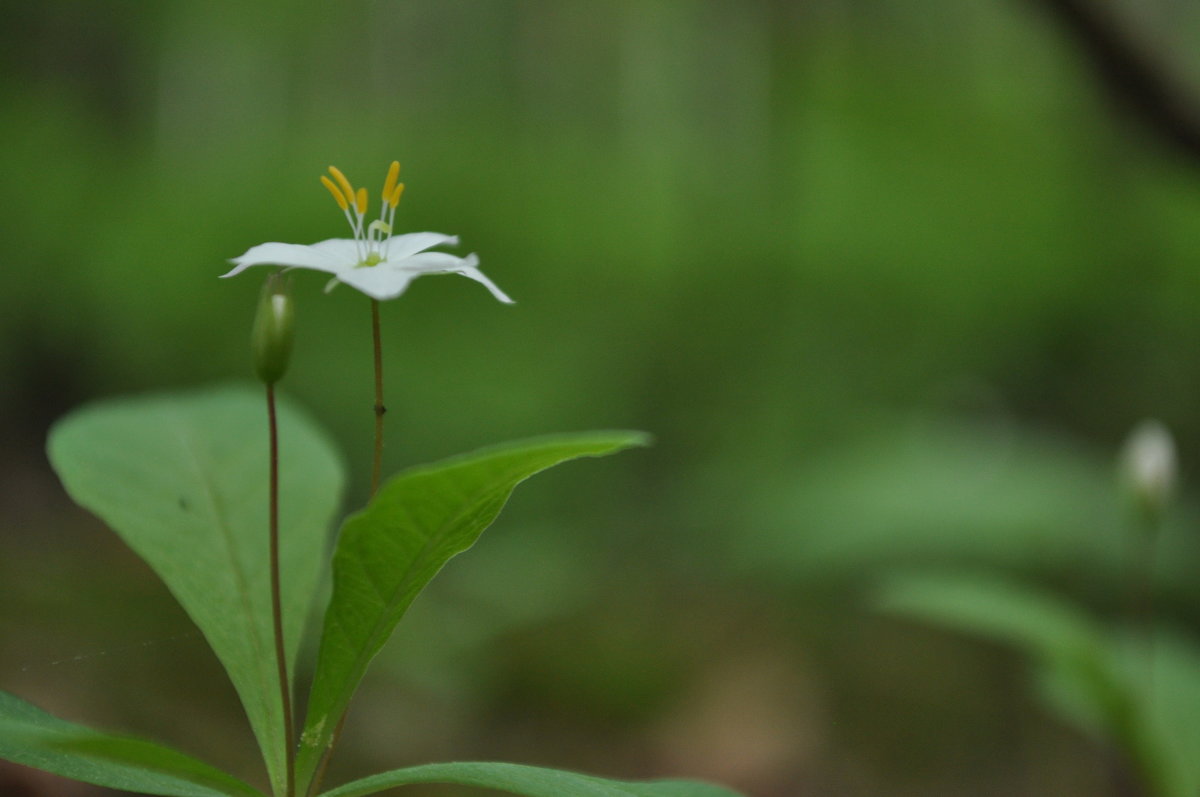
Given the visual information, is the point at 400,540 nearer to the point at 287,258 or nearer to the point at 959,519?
the point at 287,258

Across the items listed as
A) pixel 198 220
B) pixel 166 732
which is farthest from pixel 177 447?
pixel 198 220

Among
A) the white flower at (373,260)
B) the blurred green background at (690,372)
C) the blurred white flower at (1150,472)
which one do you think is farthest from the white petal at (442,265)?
the blurred white flower at (1150,472)

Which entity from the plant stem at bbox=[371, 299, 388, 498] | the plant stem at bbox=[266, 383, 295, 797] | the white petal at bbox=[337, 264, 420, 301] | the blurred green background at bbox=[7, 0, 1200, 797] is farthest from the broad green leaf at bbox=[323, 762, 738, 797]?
the blurred green background at bbox=[7, 0, 1200, 797]

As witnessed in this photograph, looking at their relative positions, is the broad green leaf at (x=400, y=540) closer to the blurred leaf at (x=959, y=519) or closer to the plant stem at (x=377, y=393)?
the plant stem at (x=377, y=393)

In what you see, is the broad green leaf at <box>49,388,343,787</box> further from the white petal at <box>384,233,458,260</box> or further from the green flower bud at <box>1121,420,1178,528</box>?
the green flower bud at <box>1121,420,1178,528</box>

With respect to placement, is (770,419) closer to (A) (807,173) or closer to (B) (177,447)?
(A) (807,173)

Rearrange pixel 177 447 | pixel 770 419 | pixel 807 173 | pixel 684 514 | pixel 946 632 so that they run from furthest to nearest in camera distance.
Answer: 1. pixel 807 173
2. pixel 770 419
3. pixel 684 514
4. pixel 946 632
5. pixel 177 447

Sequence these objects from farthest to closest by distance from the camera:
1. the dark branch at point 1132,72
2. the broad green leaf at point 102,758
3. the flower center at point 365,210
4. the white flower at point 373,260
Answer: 1. the dark branch at point 1132,72
2. the flower center at point 365,210
3. the white flower at point 373,260
4. the broad green leaf at point 102,758
